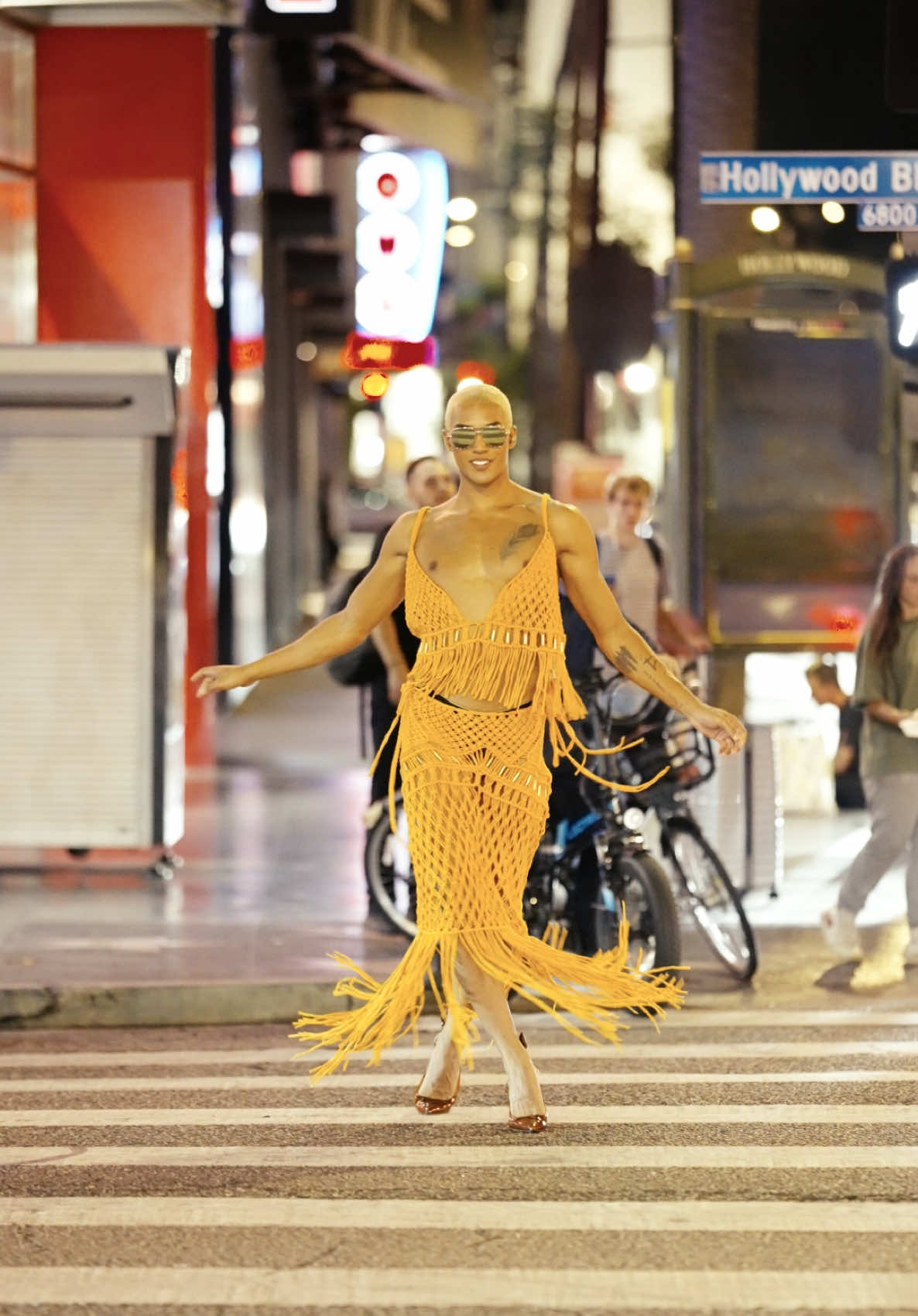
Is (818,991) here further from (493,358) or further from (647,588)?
(493,358)

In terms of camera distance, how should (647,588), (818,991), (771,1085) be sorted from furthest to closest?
1. (647,588)
2. (818,991)
3. (771,1085)

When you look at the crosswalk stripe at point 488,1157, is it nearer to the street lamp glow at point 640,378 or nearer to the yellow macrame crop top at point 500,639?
the yellow macrame crop top at point 500,639

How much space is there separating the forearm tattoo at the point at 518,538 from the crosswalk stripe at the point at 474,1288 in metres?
2.15

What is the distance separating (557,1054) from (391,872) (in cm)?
218

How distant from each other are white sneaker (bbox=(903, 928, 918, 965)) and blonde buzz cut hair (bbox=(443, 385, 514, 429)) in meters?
3.78

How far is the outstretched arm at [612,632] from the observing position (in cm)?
632

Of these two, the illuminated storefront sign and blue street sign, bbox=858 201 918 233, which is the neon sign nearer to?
the illuminated storefront sign

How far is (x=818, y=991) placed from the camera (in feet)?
27.8

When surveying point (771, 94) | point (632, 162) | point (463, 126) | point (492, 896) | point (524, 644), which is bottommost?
point (492, 896)

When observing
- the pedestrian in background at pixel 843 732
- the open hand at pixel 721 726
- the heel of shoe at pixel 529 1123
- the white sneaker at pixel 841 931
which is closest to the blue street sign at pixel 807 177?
the pedestrian in background at pixel 843 732

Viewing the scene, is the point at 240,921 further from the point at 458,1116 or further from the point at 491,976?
the point at 491,976

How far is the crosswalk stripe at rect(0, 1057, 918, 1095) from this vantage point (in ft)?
22.7

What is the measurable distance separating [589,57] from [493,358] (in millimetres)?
44038

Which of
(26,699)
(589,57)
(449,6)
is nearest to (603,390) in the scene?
(589,57)
